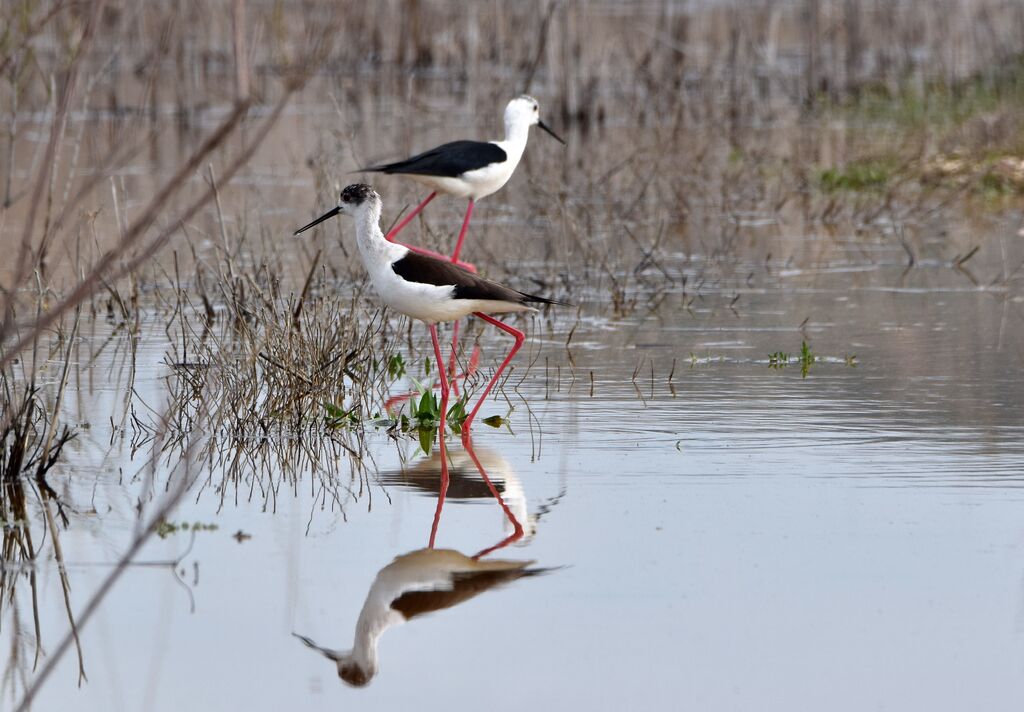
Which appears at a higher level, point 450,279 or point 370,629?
point 450,279

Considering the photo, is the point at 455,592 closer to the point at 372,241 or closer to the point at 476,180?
the point at 372,241

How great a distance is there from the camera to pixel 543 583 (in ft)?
13.0

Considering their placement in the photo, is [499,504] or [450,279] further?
[450,279]

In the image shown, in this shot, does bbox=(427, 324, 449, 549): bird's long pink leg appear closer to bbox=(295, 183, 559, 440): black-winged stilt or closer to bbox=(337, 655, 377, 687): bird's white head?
bbox=(295, 183, 559, 440): black-winged stilt

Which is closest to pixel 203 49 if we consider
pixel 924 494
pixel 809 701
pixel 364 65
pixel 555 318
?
pixel 364 65

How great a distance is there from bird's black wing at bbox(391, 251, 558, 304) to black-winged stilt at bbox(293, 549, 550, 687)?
1665mm

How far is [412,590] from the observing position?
390 centimetres

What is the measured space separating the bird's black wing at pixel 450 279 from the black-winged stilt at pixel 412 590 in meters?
1.67

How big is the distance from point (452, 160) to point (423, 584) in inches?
169

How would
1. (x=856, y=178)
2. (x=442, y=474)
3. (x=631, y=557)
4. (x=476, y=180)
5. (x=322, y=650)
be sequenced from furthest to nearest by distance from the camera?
(x=856, y=178) < (x=476, y=180) < (x=442, y=474) < (x=631, y=557) < (x=322, y=650)

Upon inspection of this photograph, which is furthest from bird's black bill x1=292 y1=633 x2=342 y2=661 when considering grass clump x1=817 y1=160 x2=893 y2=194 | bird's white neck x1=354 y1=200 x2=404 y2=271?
grass clump x1=817 y1=160 x2=893 y2=194

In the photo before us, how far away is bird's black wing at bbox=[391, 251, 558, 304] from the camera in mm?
5711

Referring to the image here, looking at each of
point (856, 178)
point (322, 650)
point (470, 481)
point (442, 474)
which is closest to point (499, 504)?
point (470, 481)

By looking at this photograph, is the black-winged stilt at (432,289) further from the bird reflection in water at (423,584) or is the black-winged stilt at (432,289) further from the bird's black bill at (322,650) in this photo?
the bird's black bill at (322,650)
